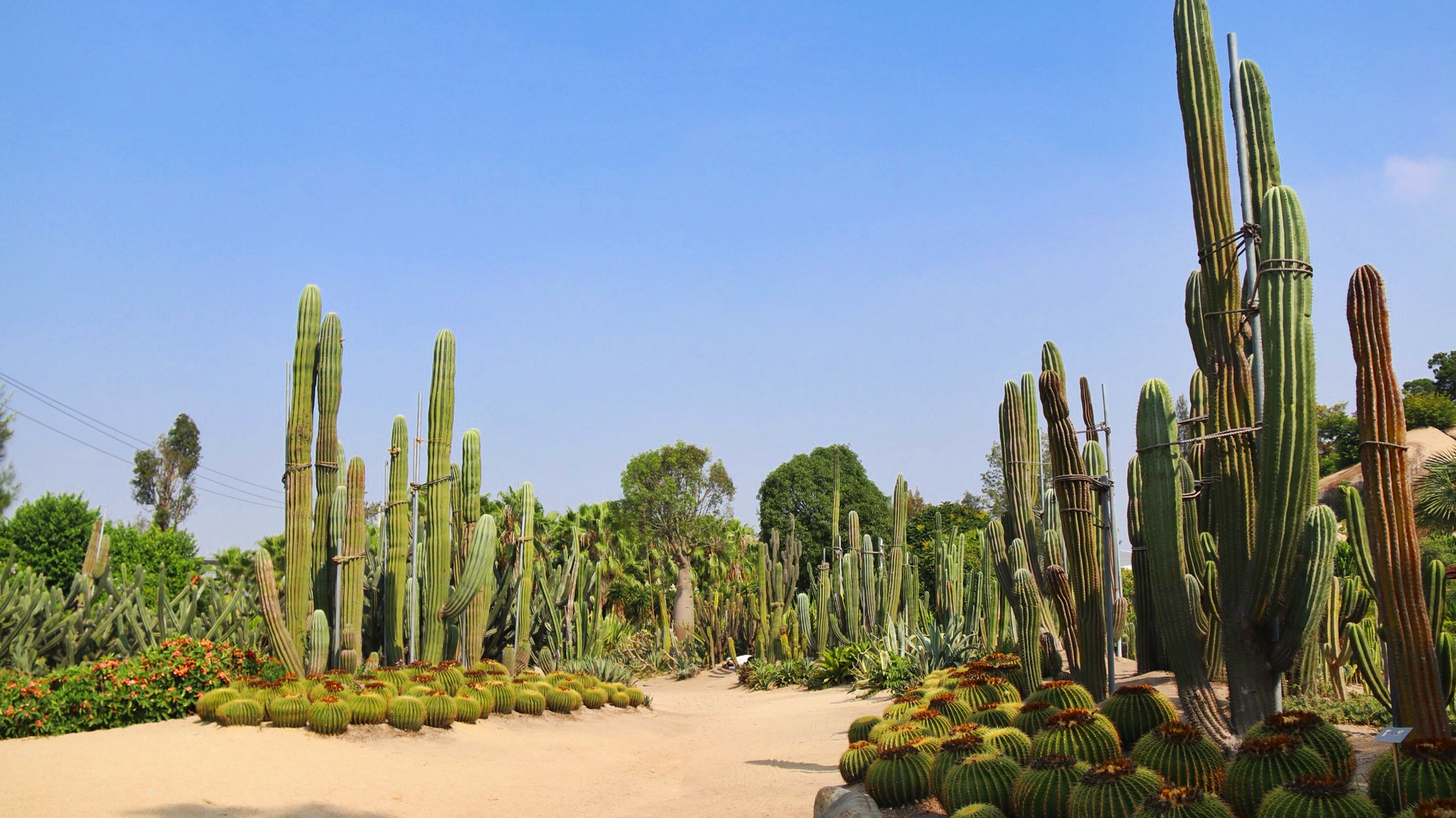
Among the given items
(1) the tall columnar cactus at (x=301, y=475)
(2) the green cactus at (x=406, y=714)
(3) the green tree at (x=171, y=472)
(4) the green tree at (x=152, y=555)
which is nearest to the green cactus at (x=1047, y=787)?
(2) the green cactus at (x=406, y=714)

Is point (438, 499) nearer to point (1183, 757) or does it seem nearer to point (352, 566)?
point (352, 566)

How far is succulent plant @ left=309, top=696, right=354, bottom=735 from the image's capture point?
32.1 feet

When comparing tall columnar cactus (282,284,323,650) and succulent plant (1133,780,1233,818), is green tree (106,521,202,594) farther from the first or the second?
succulent plant (1133,780,1233,818)

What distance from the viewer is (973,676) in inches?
340

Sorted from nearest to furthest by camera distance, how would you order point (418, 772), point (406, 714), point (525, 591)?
1. point (418, 772)
2. point (406, 714)
3. point (525, 591)

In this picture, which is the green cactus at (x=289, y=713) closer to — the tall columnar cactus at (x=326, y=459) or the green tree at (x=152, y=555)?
the tall columnar cactus at (x=326, y=459)

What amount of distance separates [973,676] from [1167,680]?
2.01m

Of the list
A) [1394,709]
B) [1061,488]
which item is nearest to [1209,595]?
[1061,488]

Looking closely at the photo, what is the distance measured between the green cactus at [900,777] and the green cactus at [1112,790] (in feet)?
4.87


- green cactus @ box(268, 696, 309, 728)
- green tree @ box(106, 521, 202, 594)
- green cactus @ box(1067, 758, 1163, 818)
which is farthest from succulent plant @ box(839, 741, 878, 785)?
green tree @ box(106, 521, 202, 594)

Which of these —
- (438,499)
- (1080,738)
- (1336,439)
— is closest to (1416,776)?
(1080,738)

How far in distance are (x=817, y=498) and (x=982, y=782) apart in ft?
93.6

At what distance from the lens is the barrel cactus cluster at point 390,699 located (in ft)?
32.3

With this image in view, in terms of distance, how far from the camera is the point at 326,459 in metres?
13.2
